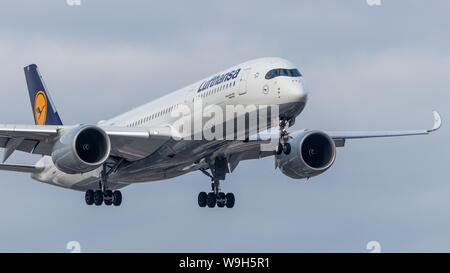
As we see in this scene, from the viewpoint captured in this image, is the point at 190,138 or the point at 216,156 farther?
the point at 216,156

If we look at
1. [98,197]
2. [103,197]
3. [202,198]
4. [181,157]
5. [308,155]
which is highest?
[308,155]

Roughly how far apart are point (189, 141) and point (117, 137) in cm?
344

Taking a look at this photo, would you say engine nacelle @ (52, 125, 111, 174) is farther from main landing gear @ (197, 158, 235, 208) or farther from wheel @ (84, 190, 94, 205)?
main landing gear @ (197, 158, 235, 208)

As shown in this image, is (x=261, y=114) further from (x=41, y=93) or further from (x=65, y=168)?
(x=41, y=93)

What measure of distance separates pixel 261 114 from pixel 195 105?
3698 millimetres

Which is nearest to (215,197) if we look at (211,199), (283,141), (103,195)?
→ (211,199)

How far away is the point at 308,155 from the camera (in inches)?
1845

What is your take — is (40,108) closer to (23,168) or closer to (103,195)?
(23,168)

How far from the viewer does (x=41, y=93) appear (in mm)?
58188

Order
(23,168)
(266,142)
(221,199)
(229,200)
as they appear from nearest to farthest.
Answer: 1. (266,142)
2. (221,199)
3. (229,200)
4. (23,168)

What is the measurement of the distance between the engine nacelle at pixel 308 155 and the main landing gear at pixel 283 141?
6191mm

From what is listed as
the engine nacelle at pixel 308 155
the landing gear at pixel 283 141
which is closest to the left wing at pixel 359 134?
the engine nacelle at pixel 308 155
